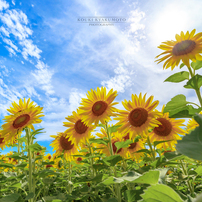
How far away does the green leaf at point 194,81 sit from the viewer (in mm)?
2059

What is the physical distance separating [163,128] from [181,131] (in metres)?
0.34

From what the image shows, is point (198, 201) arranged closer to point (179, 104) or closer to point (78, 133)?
point (179, 104)

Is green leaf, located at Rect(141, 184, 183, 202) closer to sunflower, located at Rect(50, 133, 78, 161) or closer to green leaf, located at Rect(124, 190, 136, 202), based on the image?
green leaf, located at Rect(124, 190, 136, 202)

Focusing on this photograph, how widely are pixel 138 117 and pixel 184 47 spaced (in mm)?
1370

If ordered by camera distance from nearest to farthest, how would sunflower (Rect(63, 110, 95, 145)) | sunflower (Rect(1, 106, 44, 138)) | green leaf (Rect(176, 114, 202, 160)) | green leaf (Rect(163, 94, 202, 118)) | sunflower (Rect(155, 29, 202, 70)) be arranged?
green leaf (Rect(176, 114, 202, 160)) < green leaf (Rect(163, 94, 202, 118)) < sunflower (Rect(155, 29, 202, 70)) < sunflower (Rect(1, 106, 44, 138)) < sunflower (Rect(63, 110, 95, 145))

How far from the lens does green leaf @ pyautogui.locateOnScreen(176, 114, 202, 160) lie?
0.63m

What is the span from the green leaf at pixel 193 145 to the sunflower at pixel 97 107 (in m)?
2.20

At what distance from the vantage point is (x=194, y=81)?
2062mm

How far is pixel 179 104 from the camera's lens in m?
2.13

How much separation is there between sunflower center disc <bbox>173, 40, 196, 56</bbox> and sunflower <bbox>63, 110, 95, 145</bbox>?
7.35ft

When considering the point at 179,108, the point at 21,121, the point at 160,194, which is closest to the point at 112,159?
the point at 179,108

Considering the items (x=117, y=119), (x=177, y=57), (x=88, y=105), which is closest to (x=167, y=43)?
(x=177, y=57)

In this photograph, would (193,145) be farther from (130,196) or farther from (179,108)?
(179,108)

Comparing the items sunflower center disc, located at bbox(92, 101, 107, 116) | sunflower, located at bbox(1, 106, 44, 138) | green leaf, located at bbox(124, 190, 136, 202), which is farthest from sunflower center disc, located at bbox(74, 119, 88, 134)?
green leaf, located at bbox(124, 190, 136, 202)
